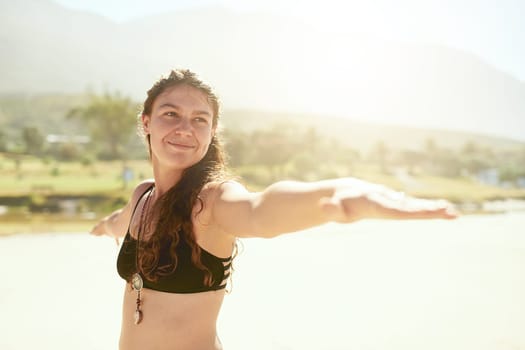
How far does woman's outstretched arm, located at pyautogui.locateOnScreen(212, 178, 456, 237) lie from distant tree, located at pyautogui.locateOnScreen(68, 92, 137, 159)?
26.9 meters

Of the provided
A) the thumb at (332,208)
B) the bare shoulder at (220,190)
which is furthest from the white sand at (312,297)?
the thumb at (332,208)

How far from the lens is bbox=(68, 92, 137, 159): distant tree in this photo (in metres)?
26.9

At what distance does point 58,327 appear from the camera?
18.1 feet

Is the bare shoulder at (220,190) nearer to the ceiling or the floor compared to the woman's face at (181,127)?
nearer to the floor

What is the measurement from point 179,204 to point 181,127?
0.31 m

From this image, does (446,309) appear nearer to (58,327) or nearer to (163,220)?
(58,327)

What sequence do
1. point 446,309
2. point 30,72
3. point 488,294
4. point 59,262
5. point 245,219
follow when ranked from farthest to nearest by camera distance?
point 30,72 < point 59,262 < point 488,294 < point 446,309 < point 245,219

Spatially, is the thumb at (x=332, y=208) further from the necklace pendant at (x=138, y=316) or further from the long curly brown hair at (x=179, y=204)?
the necklace pendant at (x=138, y=316)

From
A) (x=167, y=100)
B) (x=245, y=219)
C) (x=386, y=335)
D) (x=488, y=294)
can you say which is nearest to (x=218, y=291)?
(x=245, y=219)

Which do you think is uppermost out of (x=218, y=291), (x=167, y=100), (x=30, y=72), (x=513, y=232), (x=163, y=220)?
(x=30, y=72)

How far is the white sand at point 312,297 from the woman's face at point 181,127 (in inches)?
149

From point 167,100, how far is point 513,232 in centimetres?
1624

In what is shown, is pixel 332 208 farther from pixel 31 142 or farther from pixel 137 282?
pixel 31 142

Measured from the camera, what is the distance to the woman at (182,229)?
5.44ft
